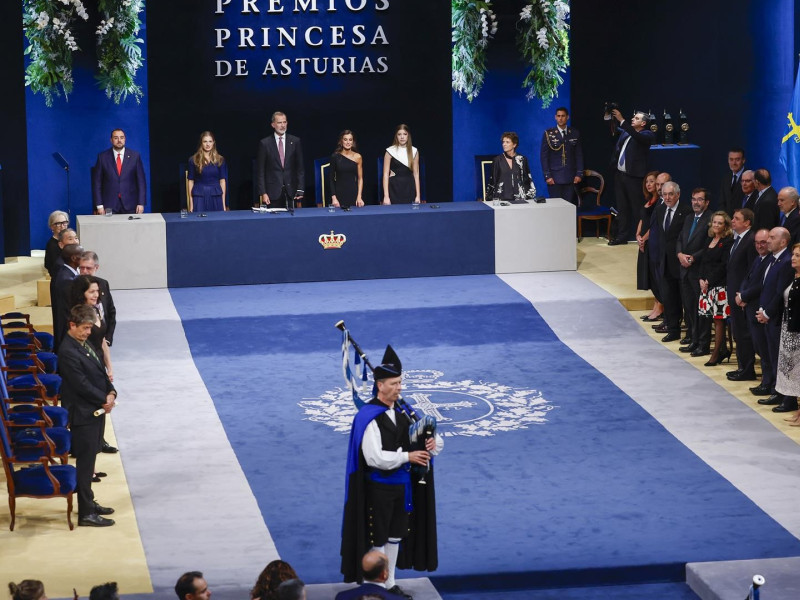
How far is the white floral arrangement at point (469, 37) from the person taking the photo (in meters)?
18.2

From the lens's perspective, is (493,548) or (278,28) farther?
(278,28)

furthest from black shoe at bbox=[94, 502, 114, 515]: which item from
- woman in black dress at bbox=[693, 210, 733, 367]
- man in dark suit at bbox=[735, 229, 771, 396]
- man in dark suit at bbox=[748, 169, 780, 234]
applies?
man in dark suit at bbox=[748, 169, 780, 234]

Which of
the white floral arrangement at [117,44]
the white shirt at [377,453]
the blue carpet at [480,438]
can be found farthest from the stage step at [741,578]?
the white floral arrangement at [117,44]

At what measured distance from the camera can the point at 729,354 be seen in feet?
42.0

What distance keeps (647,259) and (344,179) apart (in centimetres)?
401

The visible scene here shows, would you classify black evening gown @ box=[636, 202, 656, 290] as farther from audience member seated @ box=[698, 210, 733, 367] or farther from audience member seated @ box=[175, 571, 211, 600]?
audience member seated @ box=[175, 571, 211, 600]

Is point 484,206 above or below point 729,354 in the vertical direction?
above

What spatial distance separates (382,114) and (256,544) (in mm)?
10466

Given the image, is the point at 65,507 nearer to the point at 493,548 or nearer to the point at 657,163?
the point at 493,548

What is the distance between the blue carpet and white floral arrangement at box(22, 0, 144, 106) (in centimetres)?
362

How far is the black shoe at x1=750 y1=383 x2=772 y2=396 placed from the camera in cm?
1174

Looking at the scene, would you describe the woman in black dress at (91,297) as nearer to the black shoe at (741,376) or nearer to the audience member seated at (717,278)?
the black shoe at (741,376)

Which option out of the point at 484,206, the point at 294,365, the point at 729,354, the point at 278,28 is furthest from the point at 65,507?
the point at 278,28

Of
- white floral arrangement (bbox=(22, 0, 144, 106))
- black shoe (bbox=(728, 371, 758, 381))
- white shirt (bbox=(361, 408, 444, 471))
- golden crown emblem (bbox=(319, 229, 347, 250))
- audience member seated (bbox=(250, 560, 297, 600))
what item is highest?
white floral arrangement (bbox=(22, 0, 144, 106))
